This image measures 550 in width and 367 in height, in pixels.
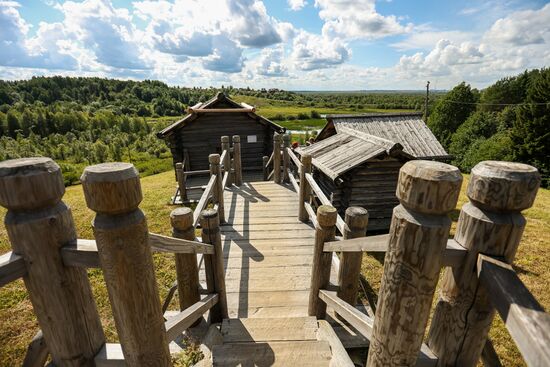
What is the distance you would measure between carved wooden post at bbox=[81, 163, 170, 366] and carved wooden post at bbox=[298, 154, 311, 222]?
4.04 metres

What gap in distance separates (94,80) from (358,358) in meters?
141

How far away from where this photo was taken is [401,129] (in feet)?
47.6

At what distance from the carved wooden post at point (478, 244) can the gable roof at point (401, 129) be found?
39.8 ft

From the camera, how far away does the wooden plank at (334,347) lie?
7.35 ft

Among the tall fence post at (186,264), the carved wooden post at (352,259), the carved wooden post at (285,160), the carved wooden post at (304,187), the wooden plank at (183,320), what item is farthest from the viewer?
the carved wooden post at (285,160)

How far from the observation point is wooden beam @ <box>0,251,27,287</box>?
1.10 metres

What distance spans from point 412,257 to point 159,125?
2989 inches

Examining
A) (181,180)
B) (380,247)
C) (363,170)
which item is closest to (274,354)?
(380,247)

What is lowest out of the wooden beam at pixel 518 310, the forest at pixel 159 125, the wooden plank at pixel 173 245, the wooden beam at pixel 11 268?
the forest at pixel 159 125

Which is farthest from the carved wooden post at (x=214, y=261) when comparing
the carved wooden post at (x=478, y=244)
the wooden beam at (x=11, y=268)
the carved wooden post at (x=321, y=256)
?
the carved wooden post at (x=478, y=244)

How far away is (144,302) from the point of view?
1.26 meters

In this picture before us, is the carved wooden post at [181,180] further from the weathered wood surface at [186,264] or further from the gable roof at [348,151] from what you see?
the weathered wood surface at [186,264]

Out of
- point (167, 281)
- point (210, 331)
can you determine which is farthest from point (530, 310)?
point (167, 281)

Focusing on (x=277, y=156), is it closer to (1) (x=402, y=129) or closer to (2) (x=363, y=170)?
(2) (x=363, y=170)
